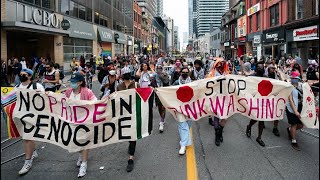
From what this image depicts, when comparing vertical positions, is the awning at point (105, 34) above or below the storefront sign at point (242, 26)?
below

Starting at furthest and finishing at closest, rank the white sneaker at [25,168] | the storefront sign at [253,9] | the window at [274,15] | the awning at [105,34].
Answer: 1. the awning at [105,34]
2. the storefront sign at [253,9]
3. the window at [274,15]
4. the white sneaker at [25,168]

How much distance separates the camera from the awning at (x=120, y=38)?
49344mm

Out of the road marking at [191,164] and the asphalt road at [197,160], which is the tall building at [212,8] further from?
the road marking at [191,164]

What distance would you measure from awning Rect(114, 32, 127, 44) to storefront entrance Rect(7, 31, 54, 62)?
2093cm

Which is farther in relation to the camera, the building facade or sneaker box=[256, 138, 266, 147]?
the building facade

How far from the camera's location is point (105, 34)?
142 ft

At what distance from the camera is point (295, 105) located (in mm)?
6316

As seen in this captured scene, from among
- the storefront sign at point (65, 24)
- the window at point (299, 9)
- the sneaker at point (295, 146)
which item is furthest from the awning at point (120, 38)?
the sneaker at point (295, 146)

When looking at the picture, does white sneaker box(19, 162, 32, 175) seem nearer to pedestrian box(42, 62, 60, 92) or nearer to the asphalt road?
the asphalt road

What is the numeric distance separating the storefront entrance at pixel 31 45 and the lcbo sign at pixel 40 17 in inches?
80.4

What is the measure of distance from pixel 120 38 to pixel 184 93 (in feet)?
157

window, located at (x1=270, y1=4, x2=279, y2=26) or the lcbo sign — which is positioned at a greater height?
window, located at (x1=270, y1=4, x2=279, y2=26)

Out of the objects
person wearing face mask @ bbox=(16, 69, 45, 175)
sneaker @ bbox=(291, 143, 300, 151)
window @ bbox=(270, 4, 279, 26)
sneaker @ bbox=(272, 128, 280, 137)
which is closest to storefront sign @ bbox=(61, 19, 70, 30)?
window @ bbox=(270, 4, 279, 26)

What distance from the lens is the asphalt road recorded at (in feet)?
16.4
